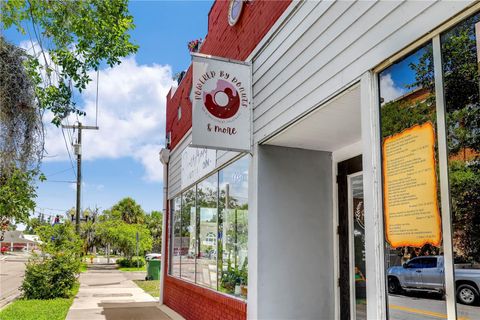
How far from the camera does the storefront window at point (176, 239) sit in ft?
39.5

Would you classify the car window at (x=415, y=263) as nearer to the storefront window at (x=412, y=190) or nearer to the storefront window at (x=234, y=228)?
the storefront window at (x=412, y=190)

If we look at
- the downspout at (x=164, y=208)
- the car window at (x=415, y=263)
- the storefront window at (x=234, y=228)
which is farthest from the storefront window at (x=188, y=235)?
the car window at (x=415, y=263)

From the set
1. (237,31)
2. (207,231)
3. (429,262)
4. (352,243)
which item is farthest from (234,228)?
(429,262)

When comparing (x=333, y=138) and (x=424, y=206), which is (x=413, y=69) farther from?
(x=333, y=138)

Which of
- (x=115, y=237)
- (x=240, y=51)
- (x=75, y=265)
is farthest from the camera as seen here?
(x=115, y=237)

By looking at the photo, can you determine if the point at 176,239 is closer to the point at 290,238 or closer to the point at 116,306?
the point at 116,306

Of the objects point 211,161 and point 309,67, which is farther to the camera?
point 211,161

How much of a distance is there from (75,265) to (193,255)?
24.1ft

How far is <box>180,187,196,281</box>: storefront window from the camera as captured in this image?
406 inches

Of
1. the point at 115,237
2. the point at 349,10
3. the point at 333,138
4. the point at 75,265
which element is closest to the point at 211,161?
the point at 333,138

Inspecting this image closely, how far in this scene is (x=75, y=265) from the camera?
15.8 m

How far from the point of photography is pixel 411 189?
3.55m

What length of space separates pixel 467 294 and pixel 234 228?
4.89 m

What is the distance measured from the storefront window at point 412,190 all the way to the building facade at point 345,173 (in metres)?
0.01
